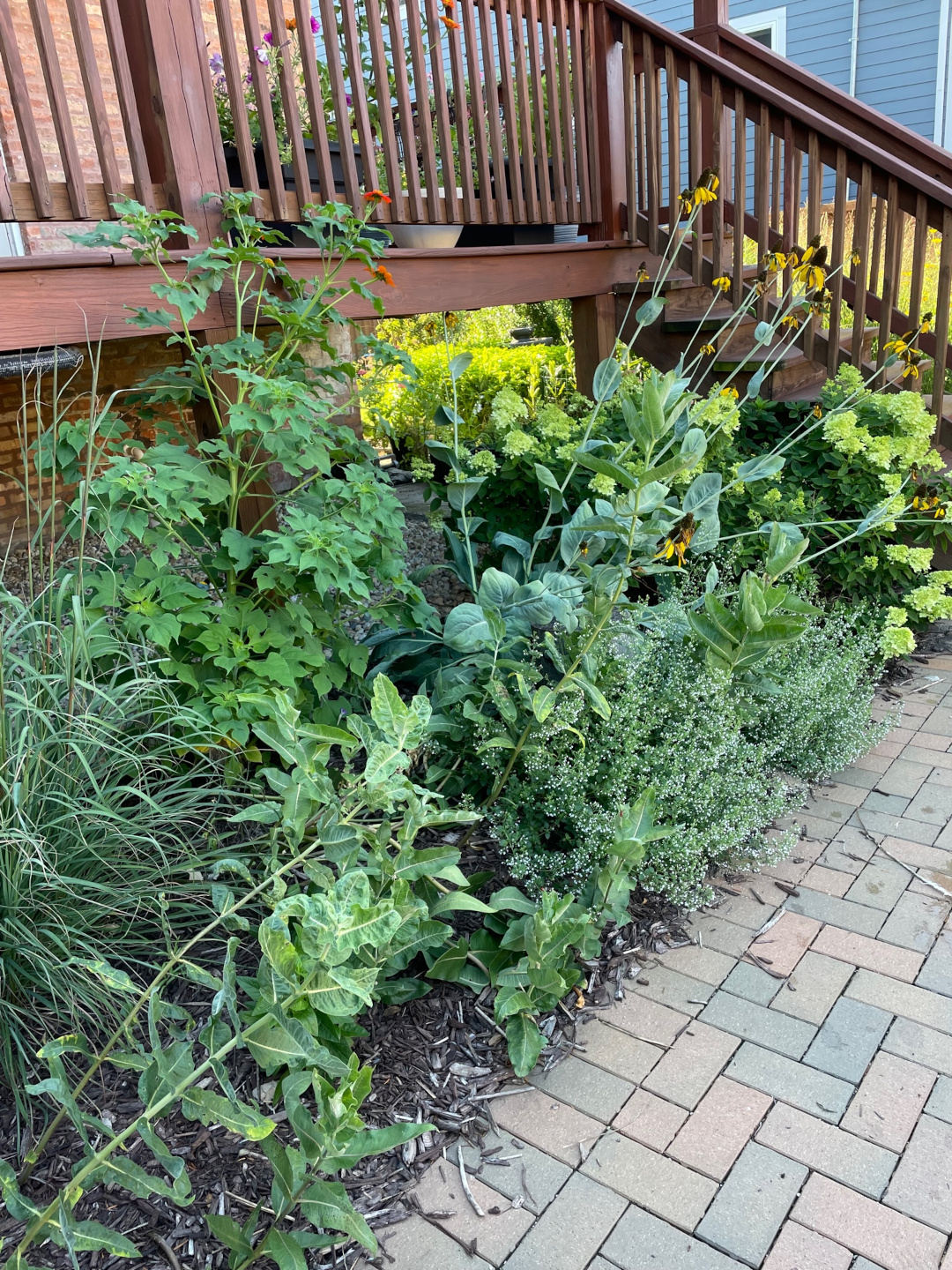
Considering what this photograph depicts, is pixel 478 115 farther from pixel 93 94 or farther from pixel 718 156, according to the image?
pixel 93 94

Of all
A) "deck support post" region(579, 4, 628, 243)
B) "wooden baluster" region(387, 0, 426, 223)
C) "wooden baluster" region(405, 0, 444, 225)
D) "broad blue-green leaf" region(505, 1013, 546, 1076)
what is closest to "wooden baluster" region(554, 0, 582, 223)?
"deck support post" region(579, 4, 628, 243)

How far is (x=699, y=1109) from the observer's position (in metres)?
1.78

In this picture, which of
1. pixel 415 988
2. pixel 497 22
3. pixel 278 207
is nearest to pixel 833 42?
pixel 497 22

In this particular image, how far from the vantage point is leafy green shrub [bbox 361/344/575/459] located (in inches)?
185

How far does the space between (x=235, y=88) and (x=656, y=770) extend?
2.53 metres

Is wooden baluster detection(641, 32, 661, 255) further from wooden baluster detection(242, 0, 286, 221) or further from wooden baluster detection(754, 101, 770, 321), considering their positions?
wooden baluster detection(242, 0, 286, 221)

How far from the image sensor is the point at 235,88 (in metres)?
2.95

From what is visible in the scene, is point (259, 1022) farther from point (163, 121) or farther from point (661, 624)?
point (163, 121)

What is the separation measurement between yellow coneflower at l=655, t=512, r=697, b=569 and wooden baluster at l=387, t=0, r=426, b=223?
1809mm

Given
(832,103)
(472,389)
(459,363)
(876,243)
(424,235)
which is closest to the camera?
(459,363)

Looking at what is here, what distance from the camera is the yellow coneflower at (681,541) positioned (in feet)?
8.07

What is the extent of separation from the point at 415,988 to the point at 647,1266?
676 millimetres

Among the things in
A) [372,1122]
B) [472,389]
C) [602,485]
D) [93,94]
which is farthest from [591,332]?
[372,1122]

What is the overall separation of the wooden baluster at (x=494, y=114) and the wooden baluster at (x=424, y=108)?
382mm
